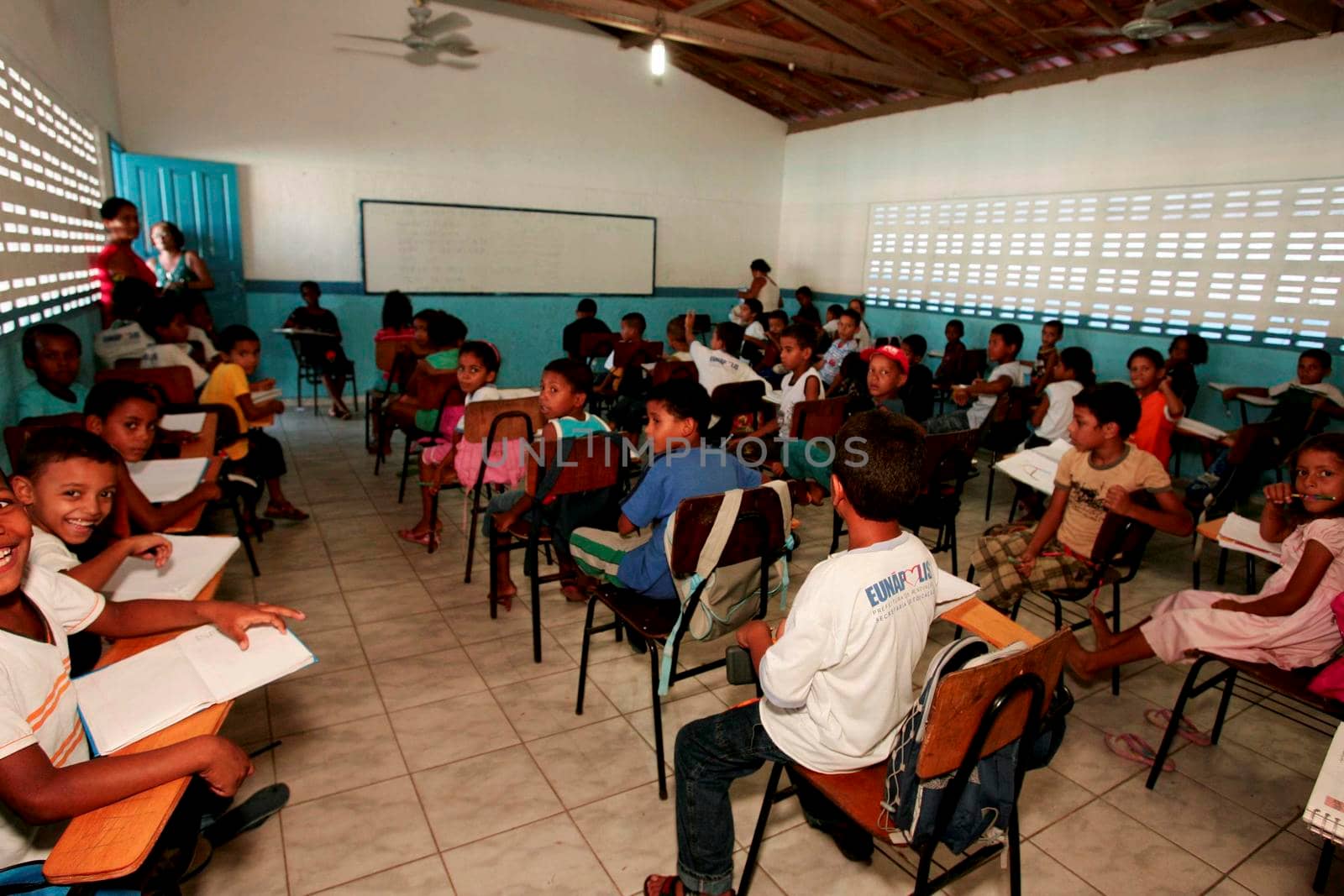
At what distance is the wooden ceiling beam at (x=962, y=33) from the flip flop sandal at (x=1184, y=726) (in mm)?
5554

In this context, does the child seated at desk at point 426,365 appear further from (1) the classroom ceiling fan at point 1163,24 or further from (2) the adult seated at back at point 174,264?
(1) the classroom ceiling fan at point 1163,24

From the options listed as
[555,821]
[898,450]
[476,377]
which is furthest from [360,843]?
[476,377]

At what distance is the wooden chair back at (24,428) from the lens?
217 cm

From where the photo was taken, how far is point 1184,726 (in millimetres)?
2465

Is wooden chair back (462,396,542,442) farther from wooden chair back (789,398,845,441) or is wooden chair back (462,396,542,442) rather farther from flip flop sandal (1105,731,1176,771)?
flip flop sandal (1105,731,1176,771)

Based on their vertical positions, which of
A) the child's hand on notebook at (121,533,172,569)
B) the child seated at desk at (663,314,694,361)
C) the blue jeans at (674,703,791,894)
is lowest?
the blue jeans at (674,703,791,894)

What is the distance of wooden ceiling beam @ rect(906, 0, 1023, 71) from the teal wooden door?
599 cm

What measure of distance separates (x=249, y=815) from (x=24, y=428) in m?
1.36

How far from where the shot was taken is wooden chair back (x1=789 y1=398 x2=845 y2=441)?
3.61m

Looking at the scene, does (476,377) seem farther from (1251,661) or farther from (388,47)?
(388,47)

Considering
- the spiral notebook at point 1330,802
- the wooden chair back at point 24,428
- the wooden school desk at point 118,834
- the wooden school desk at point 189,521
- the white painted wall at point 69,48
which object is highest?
the white painted wall at point 69,48

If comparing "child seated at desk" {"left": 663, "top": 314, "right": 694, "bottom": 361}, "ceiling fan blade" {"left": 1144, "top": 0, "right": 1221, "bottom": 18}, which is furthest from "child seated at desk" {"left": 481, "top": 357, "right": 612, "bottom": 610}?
"ceiling fan blade" {"left": 1144, "top": 0, "right": 1221, "bottom": 18}

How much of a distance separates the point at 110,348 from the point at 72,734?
10.7ft

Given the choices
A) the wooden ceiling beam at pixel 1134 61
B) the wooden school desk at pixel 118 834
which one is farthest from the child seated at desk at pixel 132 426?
the wooden ceiling beam at pixel 1134 61
